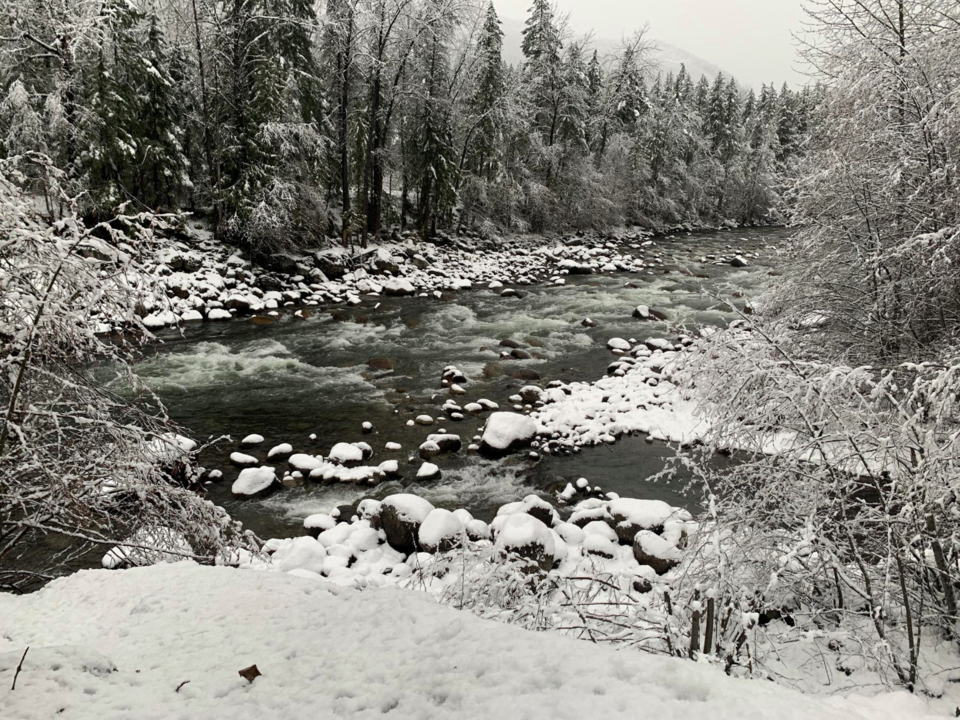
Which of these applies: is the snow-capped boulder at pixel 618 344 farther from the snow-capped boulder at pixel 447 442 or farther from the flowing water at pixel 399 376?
the snow-capped boulder at pixel 447 442

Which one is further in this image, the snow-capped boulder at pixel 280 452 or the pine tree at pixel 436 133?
the pine tree at pixel 436 133

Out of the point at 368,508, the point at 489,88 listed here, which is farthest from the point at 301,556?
the point at 489,88

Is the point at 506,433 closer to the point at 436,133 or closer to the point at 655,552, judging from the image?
the point at 655,552

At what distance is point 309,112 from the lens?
20.1m

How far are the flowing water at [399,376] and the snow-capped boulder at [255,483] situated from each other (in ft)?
0.53

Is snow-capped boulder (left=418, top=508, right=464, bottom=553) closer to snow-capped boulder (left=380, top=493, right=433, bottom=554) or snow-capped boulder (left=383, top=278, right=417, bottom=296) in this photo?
snow-capped boulder (left=380, top=493, right=433, bottom=554)

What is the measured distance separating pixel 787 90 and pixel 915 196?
51942 millimetres

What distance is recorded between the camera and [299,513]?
7.05 m

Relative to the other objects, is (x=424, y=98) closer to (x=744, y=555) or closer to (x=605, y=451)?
(x=605, y=451)

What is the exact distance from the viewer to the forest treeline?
16484 mm

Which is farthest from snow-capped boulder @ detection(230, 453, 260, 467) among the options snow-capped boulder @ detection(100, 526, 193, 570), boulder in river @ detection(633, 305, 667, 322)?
boulder in river @ detection(633, 305, 667, 322)

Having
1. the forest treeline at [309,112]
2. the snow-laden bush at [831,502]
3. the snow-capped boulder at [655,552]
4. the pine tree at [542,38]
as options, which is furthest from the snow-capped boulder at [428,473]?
the pine tree at [542,38]

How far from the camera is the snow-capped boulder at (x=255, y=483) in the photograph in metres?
7.39

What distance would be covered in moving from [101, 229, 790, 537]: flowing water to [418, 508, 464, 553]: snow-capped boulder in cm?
115
